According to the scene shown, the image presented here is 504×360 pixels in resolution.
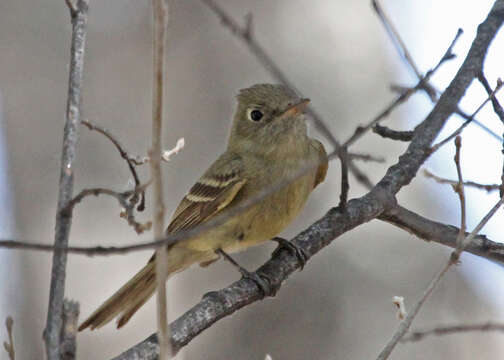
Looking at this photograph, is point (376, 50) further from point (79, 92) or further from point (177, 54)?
point (79, 92)

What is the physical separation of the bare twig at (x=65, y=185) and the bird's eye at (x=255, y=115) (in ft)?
7.60

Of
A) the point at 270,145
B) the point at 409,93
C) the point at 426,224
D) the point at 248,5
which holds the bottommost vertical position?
the point at 409,93

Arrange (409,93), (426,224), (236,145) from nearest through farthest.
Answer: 1. (409,93)
2. (426,224)
3. (236,145)

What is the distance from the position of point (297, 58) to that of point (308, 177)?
3.63m

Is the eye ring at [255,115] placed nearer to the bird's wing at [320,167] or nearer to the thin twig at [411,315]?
the bird's wing at [320,167]

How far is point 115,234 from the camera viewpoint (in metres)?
Answer: 7.34

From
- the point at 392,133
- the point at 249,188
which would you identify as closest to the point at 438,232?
the point at 392,133

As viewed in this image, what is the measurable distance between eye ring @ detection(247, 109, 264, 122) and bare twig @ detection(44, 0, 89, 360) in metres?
2.32

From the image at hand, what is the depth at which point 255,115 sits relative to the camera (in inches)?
219

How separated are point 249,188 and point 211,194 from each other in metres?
0.28

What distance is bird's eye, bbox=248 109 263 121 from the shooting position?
5547 mm

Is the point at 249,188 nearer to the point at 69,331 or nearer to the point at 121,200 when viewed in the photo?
the point at 121,200

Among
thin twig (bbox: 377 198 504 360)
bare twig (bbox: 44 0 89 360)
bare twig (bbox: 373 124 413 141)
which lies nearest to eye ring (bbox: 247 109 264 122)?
bare twig (bbox: 373 124 413 141)

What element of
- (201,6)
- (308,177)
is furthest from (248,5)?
(308,177)
